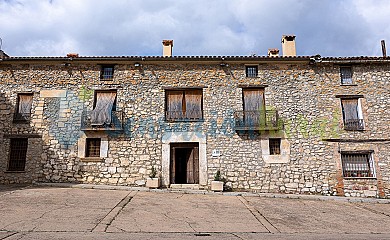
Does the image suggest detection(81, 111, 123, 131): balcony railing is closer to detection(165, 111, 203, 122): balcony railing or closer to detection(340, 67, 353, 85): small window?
detection(165, 111, 203, 122): balcony railing

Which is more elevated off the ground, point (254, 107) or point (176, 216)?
point (254, 107)

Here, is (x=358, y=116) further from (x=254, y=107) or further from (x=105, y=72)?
(x=105, y=72)

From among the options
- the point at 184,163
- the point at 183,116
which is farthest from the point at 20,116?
the point at 184,163

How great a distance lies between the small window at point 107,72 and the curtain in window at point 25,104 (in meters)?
3.55

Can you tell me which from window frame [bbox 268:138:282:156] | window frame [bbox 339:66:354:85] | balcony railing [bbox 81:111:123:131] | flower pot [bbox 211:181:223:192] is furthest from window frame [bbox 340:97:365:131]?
balcony railing [bbox 81:111:123:131]

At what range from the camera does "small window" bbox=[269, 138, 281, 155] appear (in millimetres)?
11922

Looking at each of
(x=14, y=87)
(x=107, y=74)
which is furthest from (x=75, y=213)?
(x=14, y=87)

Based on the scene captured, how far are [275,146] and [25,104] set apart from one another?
12010 millimetres

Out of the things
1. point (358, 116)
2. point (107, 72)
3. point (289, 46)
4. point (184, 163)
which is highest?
point (289, 46)

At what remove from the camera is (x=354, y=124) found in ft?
39.2

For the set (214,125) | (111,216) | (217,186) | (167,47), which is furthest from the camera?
(167,47)

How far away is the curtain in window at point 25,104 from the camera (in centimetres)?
1252

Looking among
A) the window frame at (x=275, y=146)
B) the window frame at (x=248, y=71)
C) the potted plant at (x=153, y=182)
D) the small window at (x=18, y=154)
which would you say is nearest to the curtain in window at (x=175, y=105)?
the potted plant at (x=153, y=182)

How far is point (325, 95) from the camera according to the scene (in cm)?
1230
